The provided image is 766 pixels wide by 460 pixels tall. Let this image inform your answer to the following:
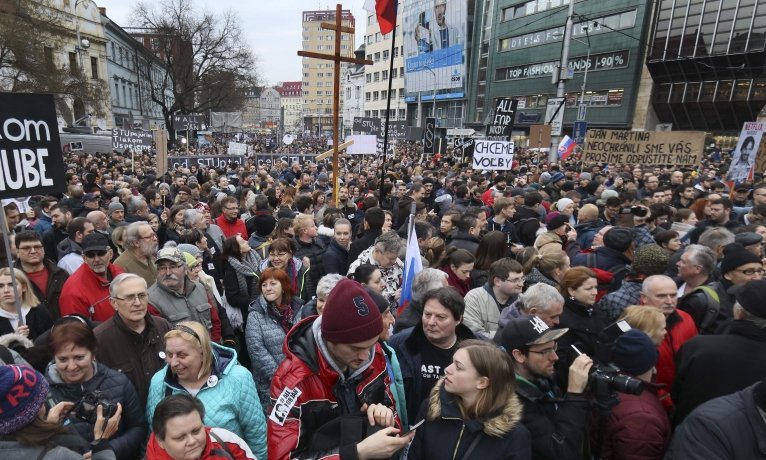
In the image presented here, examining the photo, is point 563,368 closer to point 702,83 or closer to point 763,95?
point 763,95

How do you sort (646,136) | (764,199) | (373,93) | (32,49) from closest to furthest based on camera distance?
(764,199) < (646,136) < (32,49) < (373,93)

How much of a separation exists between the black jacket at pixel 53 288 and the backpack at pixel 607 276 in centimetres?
502

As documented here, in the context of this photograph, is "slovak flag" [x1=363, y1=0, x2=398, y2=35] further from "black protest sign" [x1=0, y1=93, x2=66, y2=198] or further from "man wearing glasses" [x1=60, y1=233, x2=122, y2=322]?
"man wearing glasses" [x1=60, y1=233, x2=122, y2=322]

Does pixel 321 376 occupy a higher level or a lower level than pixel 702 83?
lower

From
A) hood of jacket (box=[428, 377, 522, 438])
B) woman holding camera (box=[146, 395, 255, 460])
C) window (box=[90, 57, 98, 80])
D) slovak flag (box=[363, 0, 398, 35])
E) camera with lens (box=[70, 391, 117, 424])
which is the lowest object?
camera with lens (box=[70, 391, 117, 424])

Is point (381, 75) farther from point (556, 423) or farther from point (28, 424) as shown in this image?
point (28, 424)

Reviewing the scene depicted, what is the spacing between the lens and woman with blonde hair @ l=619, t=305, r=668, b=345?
295cm

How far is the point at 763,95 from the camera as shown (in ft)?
99.8

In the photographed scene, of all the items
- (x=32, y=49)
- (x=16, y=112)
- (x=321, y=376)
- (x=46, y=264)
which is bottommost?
(x=46, y=264)

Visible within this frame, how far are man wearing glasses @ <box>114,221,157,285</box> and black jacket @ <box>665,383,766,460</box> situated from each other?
15.0 ft

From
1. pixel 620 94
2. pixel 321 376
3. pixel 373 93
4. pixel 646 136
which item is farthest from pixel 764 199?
pixel 373 93

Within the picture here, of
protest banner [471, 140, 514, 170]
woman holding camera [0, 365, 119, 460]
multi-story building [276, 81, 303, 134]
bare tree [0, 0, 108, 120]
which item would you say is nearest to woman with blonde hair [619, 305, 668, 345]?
woman holding camera [0, 365, 119, 460]

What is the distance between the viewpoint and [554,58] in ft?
142

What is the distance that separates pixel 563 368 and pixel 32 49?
21736 mm
